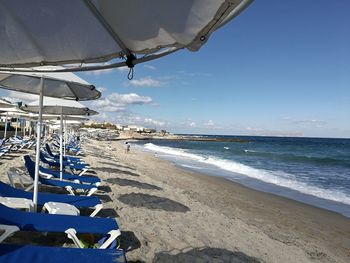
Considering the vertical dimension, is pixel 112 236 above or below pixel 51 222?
below

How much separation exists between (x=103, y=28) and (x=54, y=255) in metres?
1.95

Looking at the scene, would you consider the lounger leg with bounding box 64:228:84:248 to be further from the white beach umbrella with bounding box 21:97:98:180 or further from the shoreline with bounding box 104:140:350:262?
the white beach umbrella with bounding box 21:97:98:180

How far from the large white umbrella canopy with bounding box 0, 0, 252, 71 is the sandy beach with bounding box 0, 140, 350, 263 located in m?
2.80

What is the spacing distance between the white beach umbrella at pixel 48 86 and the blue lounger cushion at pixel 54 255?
1.63m

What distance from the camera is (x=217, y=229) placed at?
599 cm

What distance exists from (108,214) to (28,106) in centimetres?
250

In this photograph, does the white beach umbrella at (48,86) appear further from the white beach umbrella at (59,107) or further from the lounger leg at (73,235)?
A: the lounger leg at (73,235)

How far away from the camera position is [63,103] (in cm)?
617

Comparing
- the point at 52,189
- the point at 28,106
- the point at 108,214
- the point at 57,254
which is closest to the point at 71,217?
the point at 57,254

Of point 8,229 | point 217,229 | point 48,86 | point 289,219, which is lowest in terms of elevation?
point 289,219

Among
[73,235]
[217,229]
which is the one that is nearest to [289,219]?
[217,229]

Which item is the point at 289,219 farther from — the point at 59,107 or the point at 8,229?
the point at 8,229

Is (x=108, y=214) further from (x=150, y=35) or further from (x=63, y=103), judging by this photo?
(x=150, y=35)

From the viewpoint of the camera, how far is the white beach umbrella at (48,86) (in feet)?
13.6
